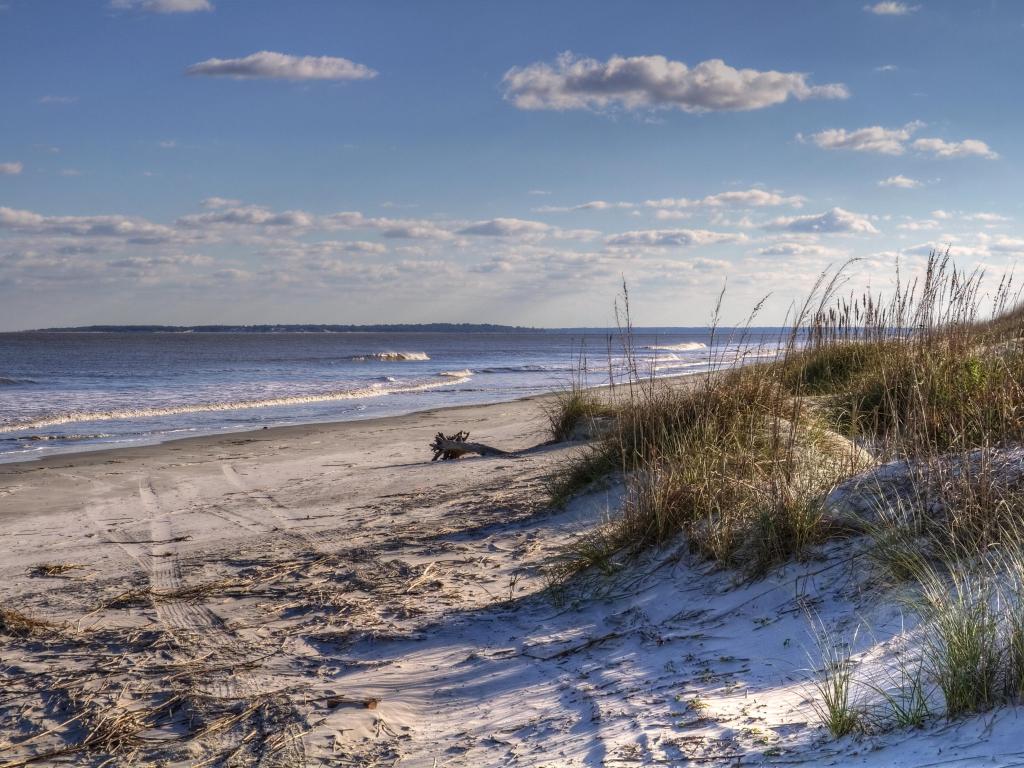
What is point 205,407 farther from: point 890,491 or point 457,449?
point 890,491

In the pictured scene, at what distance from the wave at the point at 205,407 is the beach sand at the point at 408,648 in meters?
11.2

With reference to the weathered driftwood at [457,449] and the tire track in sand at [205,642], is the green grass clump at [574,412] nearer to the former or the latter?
the weathered driftwood at [457,449]

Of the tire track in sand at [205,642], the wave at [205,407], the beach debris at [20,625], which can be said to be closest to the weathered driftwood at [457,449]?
the tire track in sand at [205,642]

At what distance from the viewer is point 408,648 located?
4.20 metres

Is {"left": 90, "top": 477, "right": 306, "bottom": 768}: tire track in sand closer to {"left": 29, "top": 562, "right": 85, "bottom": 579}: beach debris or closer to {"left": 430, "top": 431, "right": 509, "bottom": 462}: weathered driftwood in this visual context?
{"left": 29, "top": 562, "right": 85, "bottom": 579}: beach debris

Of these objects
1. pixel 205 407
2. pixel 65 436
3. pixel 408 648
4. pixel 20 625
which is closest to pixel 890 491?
pixel 408 648

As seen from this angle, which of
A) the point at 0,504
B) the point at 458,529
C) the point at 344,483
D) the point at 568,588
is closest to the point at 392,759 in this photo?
the point at 568,588

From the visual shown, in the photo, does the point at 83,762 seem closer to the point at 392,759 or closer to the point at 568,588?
the point at 392,759

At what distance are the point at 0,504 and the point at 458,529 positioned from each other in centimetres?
528

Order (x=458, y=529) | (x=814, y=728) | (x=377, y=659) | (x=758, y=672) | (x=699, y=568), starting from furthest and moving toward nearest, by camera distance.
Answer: (x=458, y=529), (x=699, y=568), (x=377, y=659), (x=758, y=672), (x=814, y=728)

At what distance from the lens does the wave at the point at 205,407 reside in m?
17.0

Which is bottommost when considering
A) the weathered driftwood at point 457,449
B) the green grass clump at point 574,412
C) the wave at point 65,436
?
the wave at point 65,436

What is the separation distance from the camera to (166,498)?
28.6 ft

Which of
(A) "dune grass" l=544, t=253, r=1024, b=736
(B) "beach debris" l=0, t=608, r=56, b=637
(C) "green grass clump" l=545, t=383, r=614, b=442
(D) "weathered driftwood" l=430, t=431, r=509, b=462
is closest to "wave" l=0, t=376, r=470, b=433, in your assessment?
(D) "weathered driftwood" l=430, t=431, r=509, b=462
